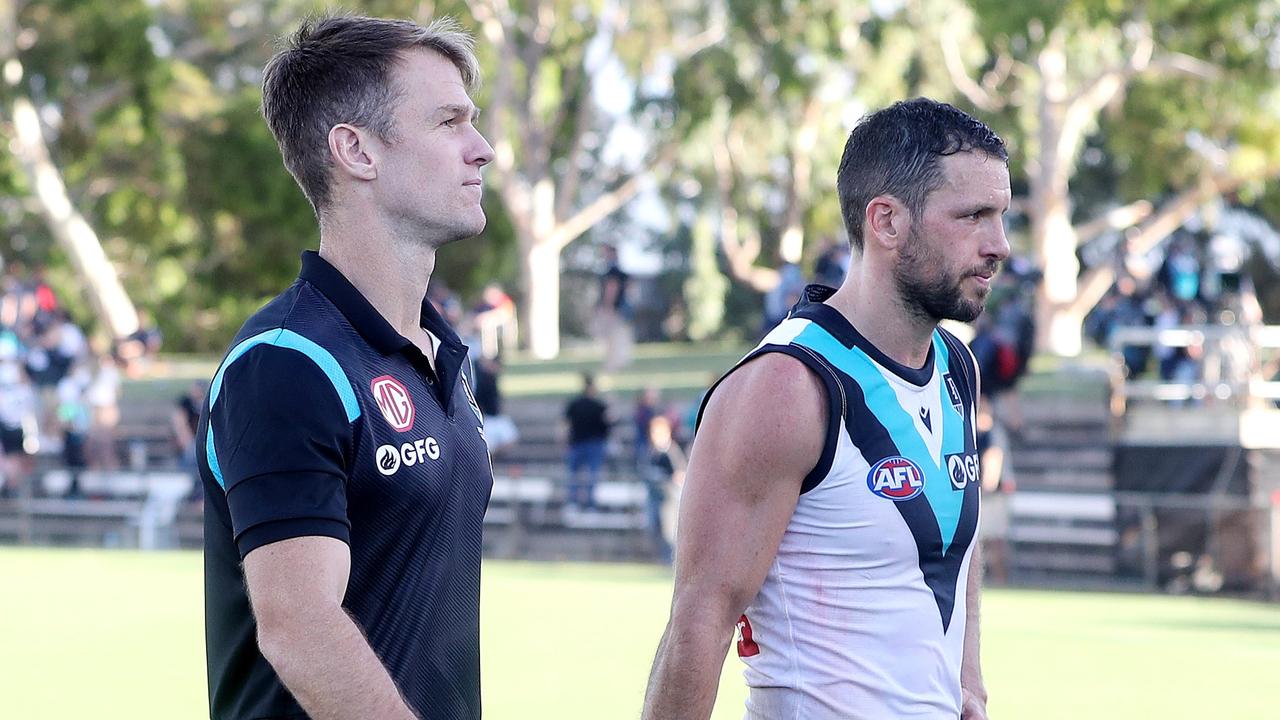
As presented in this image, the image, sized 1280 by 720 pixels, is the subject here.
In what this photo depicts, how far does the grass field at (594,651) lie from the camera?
9930mm

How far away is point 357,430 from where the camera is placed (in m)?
2.75

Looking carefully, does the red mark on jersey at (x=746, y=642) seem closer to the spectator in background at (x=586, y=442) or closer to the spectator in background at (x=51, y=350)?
the spectator in background at (x=586, y=442)

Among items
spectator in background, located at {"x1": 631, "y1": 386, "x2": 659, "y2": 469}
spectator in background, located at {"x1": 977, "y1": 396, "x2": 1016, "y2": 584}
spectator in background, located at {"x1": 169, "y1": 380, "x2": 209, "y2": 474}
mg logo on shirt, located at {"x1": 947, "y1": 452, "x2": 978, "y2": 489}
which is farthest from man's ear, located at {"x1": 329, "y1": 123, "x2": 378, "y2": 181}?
spectator in background, located at {"x1": 169, "y1": 380, "x2": 209, "y2": 474}

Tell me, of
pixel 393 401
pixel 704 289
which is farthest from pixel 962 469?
pixel 704 289

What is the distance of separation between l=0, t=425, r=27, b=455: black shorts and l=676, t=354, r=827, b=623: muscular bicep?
24.1m

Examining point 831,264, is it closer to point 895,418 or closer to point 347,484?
point 895,418

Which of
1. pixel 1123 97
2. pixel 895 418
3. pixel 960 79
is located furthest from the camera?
pixel 960 79

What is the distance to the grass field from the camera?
9.93 m

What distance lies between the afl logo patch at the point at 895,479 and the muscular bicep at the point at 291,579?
129cm

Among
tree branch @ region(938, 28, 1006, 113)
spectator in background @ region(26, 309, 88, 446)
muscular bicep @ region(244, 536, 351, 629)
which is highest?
tree branch @ region(938, 28, 1006, 113)

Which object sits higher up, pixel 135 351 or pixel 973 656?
pixel 135 351

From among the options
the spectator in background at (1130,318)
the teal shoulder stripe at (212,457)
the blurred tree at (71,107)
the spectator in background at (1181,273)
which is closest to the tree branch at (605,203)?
the blurred tree at (71,107)

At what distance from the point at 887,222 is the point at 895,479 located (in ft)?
1.92

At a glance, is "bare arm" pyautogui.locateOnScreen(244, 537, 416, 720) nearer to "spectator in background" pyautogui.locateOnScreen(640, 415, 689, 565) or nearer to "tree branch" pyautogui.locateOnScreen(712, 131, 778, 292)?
"spectator in background" pyautogui.locateOnScreen(640, 415, 689, 565)
